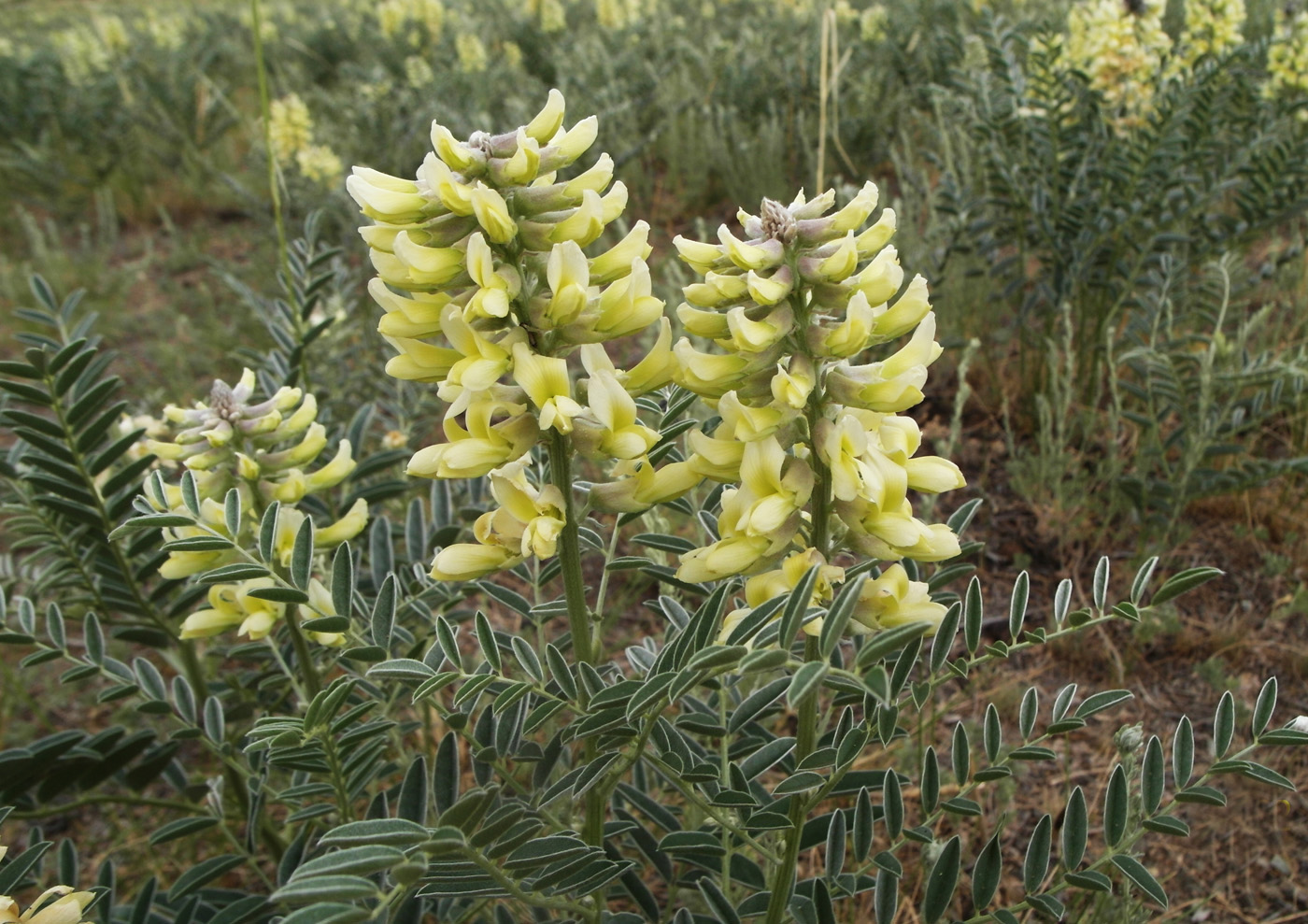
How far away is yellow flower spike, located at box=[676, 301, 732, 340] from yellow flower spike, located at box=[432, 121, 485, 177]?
25 cm

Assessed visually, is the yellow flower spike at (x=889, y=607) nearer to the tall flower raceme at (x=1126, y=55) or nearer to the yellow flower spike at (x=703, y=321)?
the yellow flower spike at (x=703, y=321)

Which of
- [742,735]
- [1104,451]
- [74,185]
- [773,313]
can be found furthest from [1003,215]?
[74,185]

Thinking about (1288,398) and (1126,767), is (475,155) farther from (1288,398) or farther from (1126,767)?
(1288,398)

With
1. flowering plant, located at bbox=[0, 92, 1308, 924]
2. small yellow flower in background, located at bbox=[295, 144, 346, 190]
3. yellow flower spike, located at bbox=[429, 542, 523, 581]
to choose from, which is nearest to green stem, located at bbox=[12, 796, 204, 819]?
flowering plant, located at bbox=[0, 92, 1308, 924]

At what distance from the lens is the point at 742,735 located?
1514mm

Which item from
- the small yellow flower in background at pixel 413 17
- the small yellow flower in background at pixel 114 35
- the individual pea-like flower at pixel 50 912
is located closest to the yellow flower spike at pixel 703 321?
the individual pea-like flower at pixel 50 912

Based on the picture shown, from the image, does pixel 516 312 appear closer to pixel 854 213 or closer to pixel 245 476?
pixel 854 213

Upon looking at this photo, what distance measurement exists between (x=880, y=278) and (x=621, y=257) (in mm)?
264

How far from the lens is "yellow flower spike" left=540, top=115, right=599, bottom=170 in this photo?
1088mm

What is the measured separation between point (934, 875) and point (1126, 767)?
313 mm

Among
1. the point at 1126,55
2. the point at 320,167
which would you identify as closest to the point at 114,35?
the point at 320,167

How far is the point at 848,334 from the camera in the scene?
0.98m

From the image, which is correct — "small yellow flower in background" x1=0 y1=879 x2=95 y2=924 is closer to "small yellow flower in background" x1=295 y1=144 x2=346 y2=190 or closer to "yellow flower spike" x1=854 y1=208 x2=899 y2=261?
"yellow flower spike" x1=854 y1=208 x2=899 y2=261

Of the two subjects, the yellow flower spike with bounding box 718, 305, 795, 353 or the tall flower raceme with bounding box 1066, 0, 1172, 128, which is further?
the tall flower raceme with bounding box 1066, 0, 1172, 128
